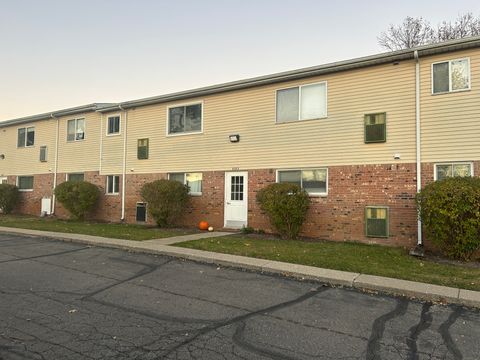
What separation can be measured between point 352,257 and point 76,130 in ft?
51.2

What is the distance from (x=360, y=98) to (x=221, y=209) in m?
6.20

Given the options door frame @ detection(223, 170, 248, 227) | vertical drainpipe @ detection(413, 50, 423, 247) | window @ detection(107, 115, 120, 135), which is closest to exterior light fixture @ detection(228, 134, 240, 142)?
door frame @ detection(223, 170, 248, 227)

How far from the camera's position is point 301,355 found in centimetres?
360

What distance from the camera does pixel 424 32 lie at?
2478 cm

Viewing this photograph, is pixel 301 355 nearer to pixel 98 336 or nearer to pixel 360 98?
pixel 98 336

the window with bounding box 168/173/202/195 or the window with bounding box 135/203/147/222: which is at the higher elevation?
the window with bounding box 168/173/202/195

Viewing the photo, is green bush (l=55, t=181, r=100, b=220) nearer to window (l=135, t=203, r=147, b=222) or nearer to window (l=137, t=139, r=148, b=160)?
window (l=135, t=203, r=147, b=222)

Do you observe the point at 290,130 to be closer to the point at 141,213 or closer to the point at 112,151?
the point at 141,213

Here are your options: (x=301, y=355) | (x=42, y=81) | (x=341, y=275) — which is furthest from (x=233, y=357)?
(x=42, y=81)

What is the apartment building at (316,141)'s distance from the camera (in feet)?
32.9

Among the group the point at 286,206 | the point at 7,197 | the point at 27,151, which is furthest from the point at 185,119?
the point at 7,197

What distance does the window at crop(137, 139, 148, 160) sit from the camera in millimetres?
15852

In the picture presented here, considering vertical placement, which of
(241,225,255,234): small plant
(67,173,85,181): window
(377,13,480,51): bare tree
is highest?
(377,13,480,51): bare tree

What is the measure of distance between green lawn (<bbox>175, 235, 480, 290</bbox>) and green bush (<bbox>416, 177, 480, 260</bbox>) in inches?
28.1
